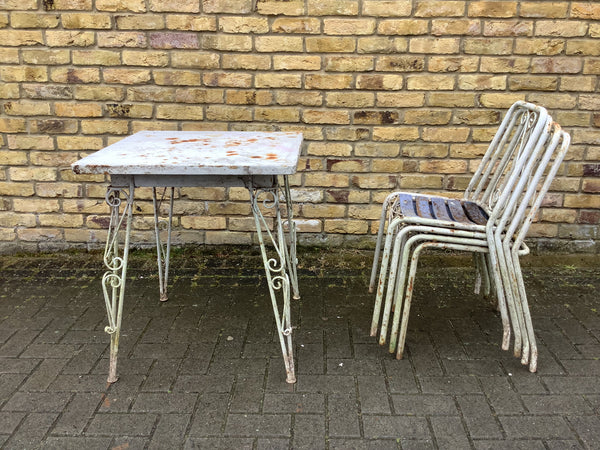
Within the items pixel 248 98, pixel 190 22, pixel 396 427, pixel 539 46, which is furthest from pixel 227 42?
pixel 396 427

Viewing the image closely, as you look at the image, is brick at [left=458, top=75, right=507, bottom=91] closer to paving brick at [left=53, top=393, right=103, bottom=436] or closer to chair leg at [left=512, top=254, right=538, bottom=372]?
chair leg at [left=512, top=254, right=538, bottom=372]

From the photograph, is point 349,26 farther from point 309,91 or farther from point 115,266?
point 115,266

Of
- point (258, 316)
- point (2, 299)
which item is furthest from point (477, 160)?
point (2, 299)

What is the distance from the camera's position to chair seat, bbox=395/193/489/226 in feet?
8.03

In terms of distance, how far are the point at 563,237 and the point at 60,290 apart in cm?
354

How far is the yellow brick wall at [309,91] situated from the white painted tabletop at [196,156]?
2.99ft

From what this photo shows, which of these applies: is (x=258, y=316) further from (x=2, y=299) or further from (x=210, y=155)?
(x=2, y=299)

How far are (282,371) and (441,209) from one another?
1.16 m

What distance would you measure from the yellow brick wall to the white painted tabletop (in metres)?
0.91

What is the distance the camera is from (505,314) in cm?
235

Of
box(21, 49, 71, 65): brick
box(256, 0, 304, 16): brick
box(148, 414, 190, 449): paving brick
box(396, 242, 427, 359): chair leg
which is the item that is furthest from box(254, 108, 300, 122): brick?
box(148, 414, 190, 449): paving brick

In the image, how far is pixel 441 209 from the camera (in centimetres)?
261

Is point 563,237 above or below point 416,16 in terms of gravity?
below

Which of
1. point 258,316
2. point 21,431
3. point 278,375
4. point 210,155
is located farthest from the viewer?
point 258,316
